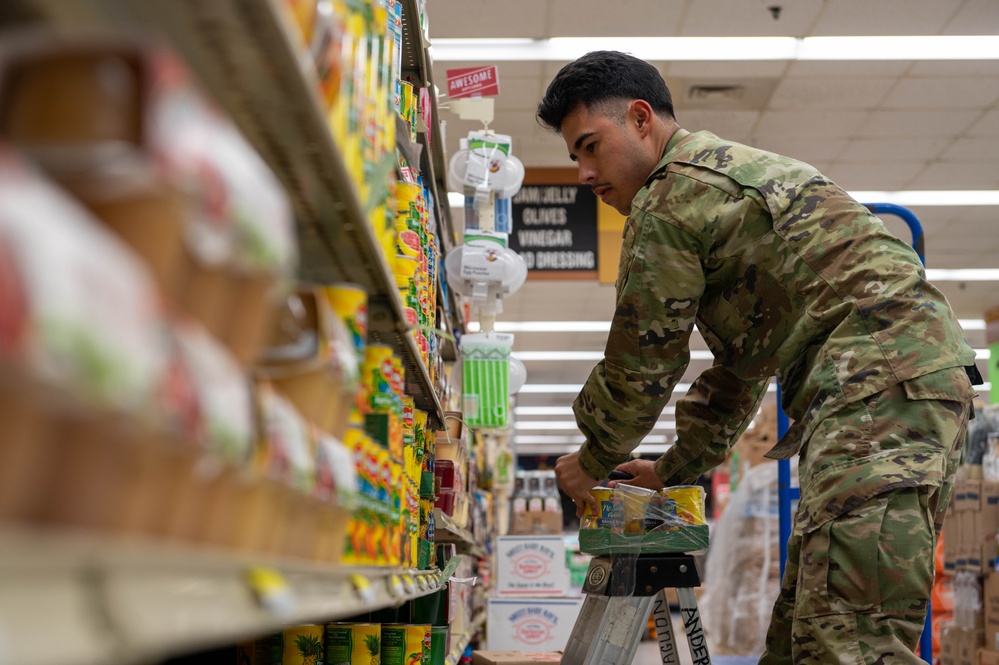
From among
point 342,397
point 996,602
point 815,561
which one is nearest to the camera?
point 342,397

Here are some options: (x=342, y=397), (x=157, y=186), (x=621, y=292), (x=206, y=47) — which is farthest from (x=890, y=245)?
(x=157, y=186)

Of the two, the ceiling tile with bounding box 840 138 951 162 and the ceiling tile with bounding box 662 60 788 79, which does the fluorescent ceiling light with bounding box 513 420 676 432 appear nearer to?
the ceiling tile with bounding box 840 138 951 162

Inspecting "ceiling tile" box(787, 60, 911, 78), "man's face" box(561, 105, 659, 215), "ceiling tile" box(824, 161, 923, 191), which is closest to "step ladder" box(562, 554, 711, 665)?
"man's face" box(561, 105, 659, 215)

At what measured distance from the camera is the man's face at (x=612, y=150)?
8.70 feet

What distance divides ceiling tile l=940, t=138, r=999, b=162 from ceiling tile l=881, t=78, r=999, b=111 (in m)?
0.64

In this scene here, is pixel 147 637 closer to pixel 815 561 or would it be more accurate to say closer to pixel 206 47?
pixel 206 47

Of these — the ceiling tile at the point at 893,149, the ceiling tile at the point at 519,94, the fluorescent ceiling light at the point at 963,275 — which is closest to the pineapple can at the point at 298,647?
the ceiling tile at the point at 519,94

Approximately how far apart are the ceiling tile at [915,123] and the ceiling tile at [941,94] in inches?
3.9

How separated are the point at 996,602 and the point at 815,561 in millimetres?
4848

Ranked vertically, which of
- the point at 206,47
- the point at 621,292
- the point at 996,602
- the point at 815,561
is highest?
the point at 621,292

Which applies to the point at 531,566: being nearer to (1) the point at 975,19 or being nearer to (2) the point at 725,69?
(2) the point at 725,69

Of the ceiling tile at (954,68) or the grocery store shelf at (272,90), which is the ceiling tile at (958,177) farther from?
the grocery store shelf at (272,90)

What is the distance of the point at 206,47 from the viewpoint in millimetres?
836

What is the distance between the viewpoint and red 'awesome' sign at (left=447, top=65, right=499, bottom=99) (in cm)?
433
